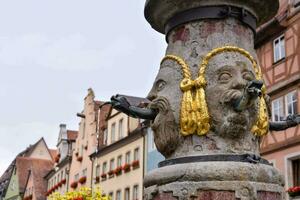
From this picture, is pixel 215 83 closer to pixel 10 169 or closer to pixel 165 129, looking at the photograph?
pixel 165 129

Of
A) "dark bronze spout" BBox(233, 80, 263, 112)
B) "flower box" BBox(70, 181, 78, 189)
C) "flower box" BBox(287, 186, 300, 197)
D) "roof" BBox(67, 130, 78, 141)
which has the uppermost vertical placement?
"roof" BBox(67, 130, 78, 141)

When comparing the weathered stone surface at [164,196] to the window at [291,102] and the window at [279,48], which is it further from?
the window at [279,48]

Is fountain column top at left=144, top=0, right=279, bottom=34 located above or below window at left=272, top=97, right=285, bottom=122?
below

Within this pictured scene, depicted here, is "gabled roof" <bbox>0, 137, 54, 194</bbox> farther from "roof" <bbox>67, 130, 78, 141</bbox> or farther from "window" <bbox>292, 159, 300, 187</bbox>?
"window" <bbox>292, 159, 300, 187</bbox>

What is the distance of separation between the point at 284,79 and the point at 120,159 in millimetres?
14898

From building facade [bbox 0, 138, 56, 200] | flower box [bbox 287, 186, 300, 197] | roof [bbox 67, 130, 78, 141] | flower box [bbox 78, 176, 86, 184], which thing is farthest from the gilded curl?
building facade [bbox 0, 138, 56, 200]

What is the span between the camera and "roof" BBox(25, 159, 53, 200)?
166 ft

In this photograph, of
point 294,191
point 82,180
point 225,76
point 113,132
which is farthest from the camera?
point 82,180

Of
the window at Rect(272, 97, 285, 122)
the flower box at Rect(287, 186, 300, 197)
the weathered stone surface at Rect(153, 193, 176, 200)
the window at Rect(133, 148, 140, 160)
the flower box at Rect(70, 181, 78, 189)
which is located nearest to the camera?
the weathered stone surface at Rect(153, 193, 176, 200)

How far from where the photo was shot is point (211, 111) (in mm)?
3689

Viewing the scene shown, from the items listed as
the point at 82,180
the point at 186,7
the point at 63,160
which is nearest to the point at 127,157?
the point at 82,180

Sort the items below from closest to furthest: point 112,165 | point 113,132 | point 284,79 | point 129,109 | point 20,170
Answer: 1. point 129,109
2. point 284,79
3. point 112,165
4. point 113,132
5. point 20,170

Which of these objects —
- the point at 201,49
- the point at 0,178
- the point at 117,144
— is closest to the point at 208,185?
the point at 201,49

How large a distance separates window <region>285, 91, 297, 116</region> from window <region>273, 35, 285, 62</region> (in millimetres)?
1366
